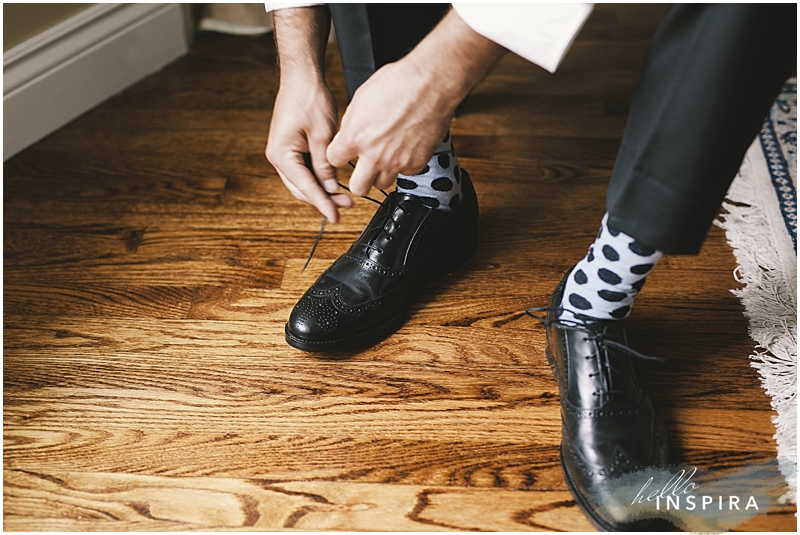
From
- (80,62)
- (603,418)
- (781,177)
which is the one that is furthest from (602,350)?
(80,62)

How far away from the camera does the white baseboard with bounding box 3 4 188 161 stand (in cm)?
119

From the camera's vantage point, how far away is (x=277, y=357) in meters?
0.83

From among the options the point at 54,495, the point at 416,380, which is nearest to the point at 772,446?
the point at 416,380

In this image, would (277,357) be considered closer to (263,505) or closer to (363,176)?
(263,505)

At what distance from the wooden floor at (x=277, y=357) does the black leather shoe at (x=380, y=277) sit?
30mm

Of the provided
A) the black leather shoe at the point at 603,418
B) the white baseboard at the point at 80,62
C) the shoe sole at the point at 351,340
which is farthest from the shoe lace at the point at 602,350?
the white baseboard at the point at 80,62

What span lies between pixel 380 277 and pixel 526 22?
15.3 inches

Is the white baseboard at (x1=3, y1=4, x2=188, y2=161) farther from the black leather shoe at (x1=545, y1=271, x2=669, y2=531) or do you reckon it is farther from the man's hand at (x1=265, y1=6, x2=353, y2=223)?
the black leather shoe at (x1=545, y1=271, x2=669, y2=531)

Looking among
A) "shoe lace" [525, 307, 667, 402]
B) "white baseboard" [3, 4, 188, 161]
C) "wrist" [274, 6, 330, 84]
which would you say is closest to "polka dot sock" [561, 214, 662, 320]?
"shoe lace" [525, 307, 667, 402]

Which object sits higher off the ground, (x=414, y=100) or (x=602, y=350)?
(x=414, y=100)

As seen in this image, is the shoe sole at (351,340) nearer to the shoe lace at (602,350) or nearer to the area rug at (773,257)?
the shoe lace at (602,350)

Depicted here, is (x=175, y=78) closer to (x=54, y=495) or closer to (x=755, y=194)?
(x=54, y=495)

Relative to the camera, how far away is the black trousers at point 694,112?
1.69 feet

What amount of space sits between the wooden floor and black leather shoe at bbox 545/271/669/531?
29 mm
